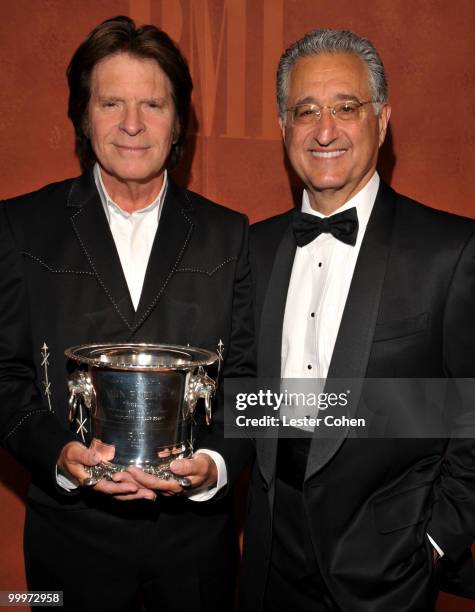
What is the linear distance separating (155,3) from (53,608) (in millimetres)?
2284

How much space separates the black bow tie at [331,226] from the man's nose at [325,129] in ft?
0.77

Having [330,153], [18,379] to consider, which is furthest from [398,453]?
[18,379]

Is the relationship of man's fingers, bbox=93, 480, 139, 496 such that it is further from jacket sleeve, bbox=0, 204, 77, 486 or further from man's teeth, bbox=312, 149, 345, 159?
man's teeth, bbox=312, 149, 345, 159

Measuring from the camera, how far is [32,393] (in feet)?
7.70

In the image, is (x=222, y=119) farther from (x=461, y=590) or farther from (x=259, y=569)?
(x=461, y=590)

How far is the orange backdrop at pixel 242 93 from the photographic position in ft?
9.80

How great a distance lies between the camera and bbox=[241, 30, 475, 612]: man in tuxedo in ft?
7.66

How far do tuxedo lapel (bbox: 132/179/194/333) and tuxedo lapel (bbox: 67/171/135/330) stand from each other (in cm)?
6

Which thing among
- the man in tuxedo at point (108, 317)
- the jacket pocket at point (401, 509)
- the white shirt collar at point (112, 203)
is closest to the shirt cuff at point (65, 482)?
the man in tuxedo at point (108, 317)

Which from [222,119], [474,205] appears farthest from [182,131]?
[474,205]

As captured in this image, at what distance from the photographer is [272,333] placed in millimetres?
2516

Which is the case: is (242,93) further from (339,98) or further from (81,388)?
(81,388)

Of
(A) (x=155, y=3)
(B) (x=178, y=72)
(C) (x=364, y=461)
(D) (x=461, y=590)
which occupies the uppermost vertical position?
(A) (x=155, y=3)

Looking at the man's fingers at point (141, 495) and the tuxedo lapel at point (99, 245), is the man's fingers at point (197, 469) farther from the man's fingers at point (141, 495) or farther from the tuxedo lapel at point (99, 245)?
the tuxedo lapel at point (99, 245)
